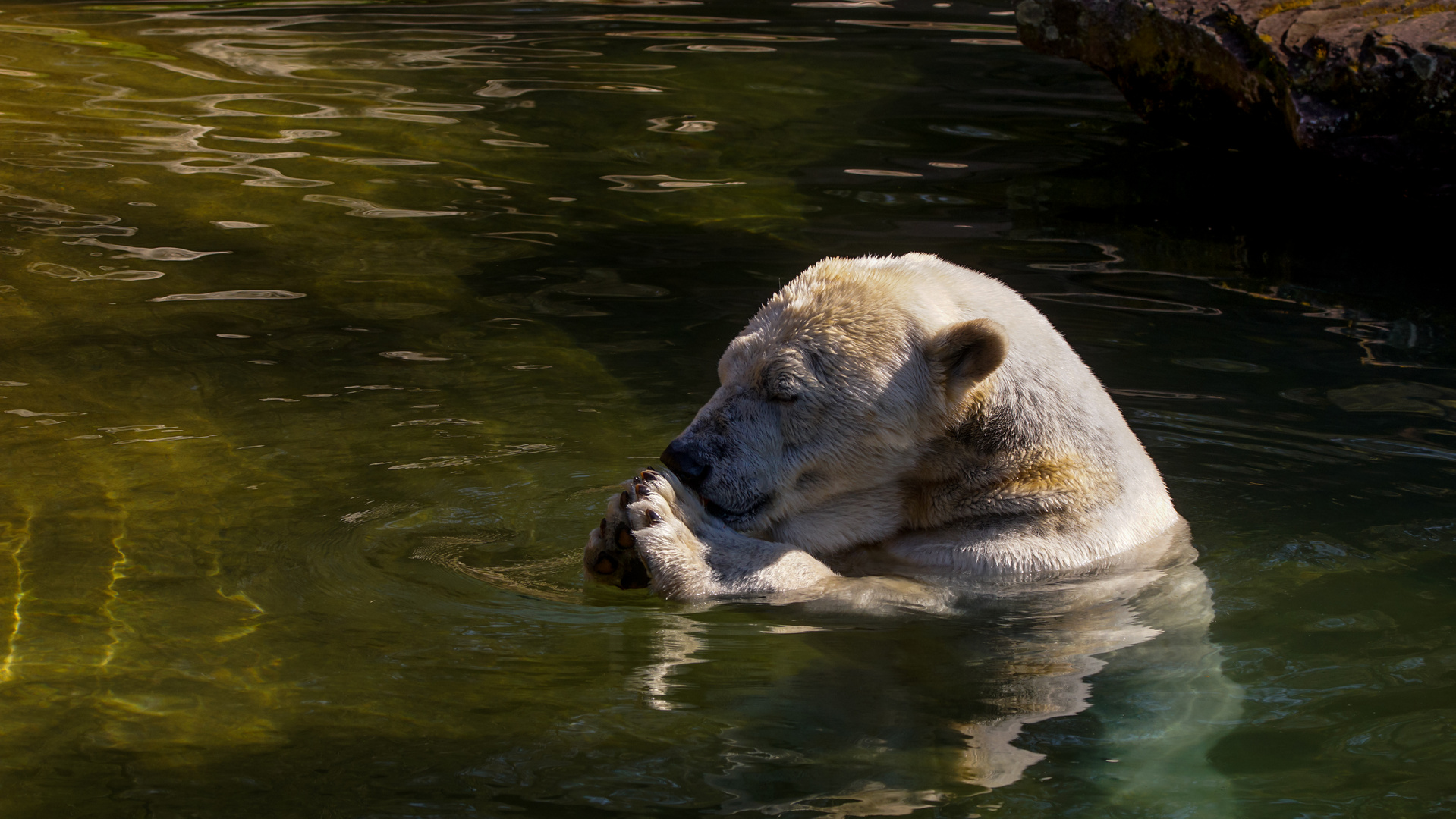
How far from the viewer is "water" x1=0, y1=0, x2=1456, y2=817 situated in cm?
317

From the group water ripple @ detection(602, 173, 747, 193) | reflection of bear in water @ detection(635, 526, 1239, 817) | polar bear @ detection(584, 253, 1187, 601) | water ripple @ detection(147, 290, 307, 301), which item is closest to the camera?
reflection of bear in water @ detection(635, 526, 1239, 817)

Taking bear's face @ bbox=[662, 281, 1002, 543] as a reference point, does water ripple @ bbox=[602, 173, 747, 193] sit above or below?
above

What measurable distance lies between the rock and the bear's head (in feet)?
15.2

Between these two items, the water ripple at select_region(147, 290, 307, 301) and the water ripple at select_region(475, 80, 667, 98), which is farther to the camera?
→ the water ripple at select_region(475, 80, 667, 98)

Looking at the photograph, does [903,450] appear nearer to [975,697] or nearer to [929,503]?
[929,503]

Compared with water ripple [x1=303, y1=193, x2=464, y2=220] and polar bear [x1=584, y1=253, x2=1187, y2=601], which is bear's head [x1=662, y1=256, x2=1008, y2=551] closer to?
polar bear [x1=584, y1=253, x2=1187, y2=601]


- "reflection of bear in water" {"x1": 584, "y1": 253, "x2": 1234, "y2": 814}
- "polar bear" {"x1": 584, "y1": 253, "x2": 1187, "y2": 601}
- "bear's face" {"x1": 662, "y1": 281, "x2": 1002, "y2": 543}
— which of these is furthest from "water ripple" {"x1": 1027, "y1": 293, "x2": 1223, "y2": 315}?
"bear's face" {"x1": 662, "y1": 281, "x2": 1002, "y2": 543}

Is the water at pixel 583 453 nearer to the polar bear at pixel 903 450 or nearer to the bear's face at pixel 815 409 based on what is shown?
the polar bear at pixel 903 450

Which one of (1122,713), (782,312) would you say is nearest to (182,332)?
(782,312)

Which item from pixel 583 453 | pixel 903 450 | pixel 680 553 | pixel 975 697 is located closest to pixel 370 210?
pixel 583 453

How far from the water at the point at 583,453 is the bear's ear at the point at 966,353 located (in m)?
0.70

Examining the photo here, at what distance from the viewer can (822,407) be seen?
4289mm

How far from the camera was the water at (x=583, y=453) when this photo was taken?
125 inches

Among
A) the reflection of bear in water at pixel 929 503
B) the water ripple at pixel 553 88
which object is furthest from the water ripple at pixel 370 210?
the reflection of bear in water at pixel 929 503
